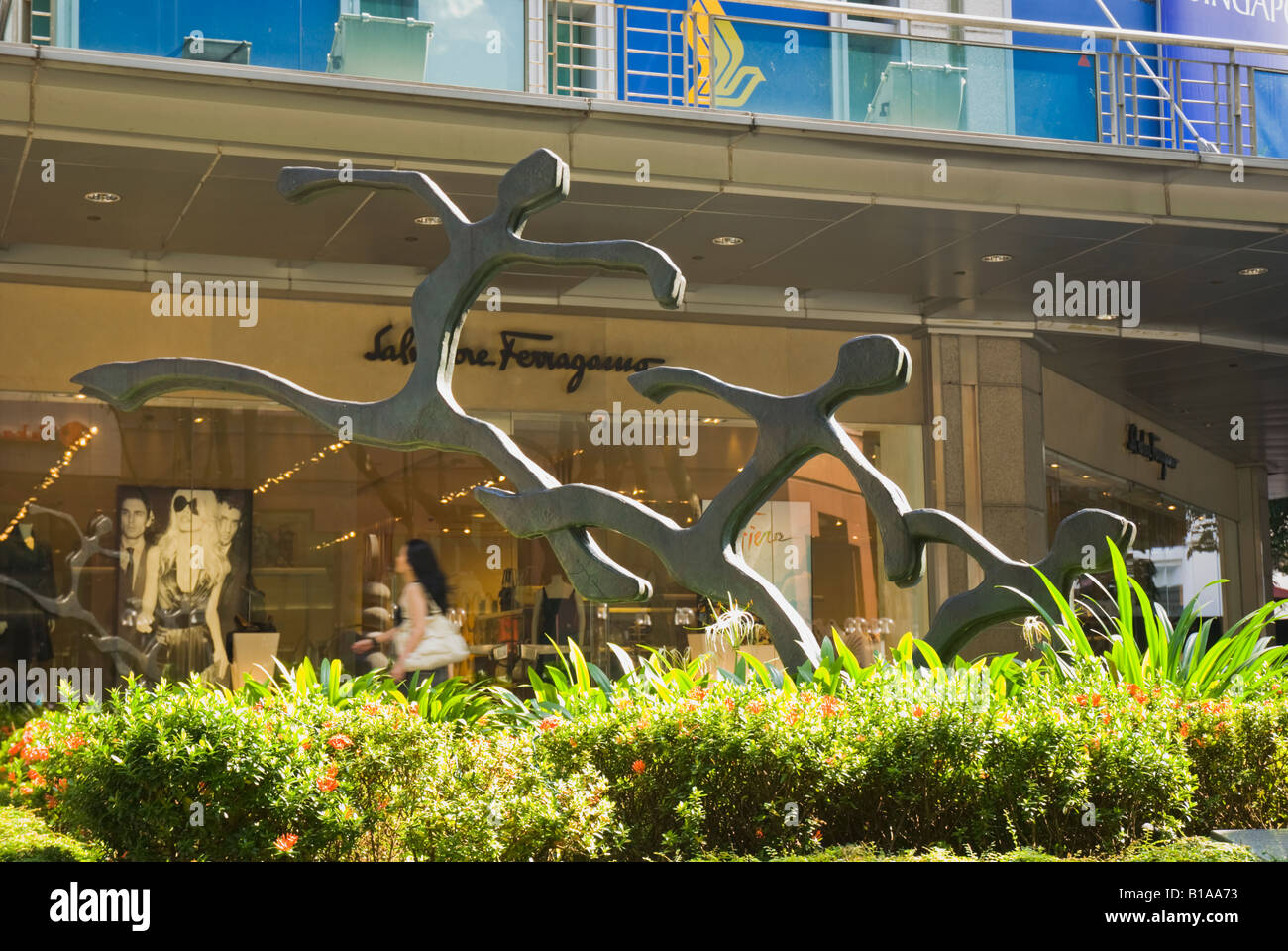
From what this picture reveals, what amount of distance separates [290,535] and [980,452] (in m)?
7.95

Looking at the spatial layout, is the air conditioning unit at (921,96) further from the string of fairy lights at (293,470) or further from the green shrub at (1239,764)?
the green shrub at (1239,764)

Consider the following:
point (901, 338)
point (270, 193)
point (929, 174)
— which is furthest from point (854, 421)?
point (270, 193)

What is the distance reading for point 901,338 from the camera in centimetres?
1608

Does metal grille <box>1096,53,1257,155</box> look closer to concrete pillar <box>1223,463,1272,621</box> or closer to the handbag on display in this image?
the handbag on display

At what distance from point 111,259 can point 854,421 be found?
841 cm

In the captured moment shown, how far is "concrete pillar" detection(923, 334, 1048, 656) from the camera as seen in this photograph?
15812 millimetres

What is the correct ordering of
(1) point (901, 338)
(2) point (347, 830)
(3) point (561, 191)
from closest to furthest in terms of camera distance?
(2) point (347, 830)
(3) point (561, 191)
(1) point (901, 338)

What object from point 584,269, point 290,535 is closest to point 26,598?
point 290,535

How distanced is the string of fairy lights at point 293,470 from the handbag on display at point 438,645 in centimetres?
196

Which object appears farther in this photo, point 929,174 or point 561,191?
point 929,174

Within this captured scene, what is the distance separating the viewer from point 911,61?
1191cm

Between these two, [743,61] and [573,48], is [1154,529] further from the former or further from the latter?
[573,48]

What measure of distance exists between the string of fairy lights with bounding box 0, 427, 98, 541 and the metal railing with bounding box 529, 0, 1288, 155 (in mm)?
5799
